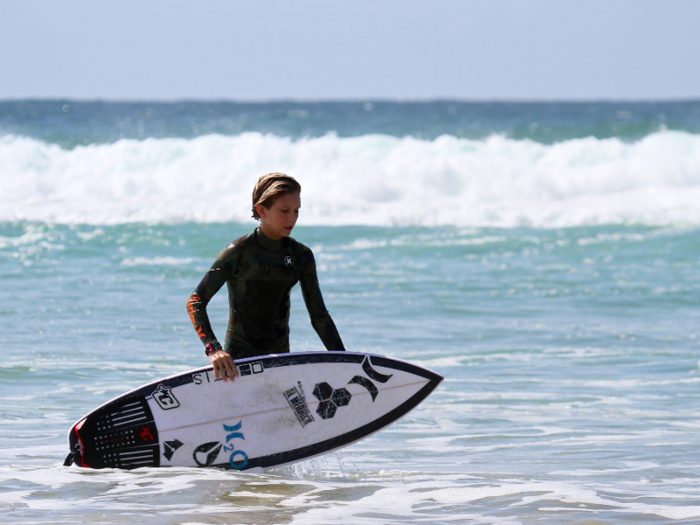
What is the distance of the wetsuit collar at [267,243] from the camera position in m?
4.04

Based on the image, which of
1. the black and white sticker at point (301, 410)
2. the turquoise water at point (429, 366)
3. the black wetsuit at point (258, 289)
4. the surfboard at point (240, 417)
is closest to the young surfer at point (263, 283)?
the black wetsuit at point (258, 289)

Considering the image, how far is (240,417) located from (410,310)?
5.40 meters

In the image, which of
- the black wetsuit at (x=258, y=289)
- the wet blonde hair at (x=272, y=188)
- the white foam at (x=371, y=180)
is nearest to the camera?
the wet blonde hair at (x=272, y=188)

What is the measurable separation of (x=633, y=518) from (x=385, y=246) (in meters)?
10.7

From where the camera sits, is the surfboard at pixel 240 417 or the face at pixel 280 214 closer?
the face at pixel 280 214

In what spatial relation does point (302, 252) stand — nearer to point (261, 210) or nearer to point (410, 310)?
point (261, 210)

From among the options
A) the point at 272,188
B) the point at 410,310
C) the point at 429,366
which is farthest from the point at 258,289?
the point at 410,310

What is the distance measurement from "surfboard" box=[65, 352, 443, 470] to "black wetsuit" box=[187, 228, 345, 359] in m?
0.12

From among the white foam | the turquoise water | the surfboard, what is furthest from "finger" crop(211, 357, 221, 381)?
the white foam

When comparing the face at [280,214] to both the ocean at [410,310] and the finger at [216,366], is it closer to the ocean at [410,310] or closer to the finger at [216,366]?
the finger at [216,366]

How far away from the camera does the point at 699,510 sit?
3807mm

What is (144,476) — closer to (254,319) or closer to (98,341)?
(254,319)

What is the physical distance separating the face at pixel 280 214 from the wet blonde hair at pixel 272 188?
0.06 ft

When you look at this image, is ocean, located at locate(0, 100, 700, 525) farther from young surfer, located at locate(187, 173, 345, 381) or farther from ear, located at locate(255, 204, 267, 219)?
ear, located at locate(255, 204, 267, 219)
